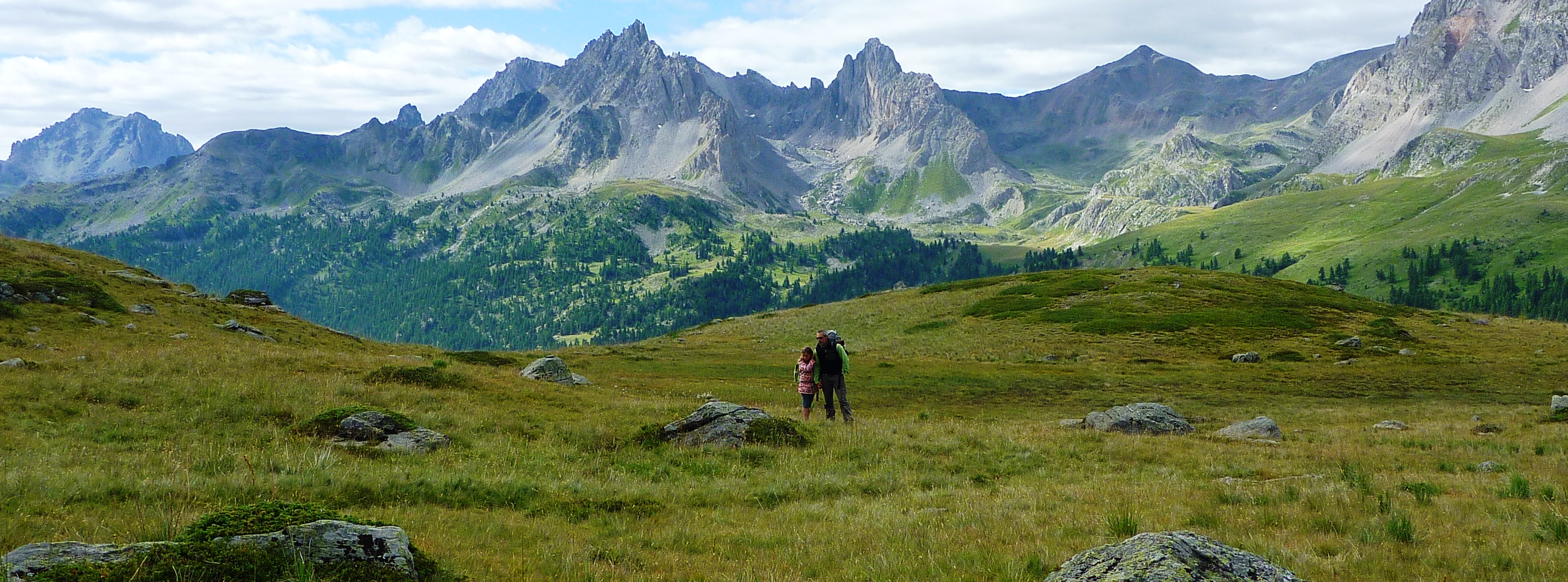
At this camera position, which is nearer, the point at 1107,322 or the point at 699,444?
the point at 699,444

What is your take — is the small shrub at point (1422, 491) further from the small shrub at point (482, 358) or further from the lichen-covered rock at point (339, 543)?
the small shrub at point (482, 358)

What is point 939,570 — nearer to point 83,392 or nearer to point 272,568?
point 272,568

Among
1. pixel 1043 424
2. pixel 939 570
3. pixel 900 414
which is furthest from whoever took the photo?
pixel 900 414

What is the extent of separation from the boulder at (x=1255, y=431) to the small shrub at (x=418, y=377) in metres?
27.0

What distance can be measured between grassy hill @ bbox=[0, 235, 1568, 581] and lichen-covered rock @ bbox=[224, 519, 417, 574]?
3.65 feet

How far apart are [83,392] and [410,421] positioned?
27.1 ft

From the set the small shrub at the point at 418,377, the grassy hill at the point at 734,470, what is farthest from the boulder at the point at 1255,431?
the small shrub at the point at 418,377

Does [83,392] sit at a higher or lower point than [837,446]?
higher

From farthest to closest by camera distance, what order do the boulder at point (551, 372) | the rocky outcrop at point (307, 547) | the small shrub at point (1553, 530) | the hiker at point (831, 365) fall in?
the boulder at point (551, 372), the hiker at point (831, 365), the small shrub at point (1553, 530), the rocky outcrop at point (307, 547)

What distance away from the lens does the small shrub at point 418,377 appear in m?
26.8

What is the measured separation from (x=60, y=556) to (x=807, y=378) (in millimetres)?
22938

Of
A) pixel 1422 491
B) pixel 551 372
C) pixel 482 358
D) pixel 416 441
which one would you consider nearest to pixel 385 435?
pixel 416 441

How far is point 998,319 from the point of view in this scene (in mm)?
82312

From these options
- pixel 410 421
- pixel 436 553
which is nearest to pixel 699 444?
pixel 410 421
